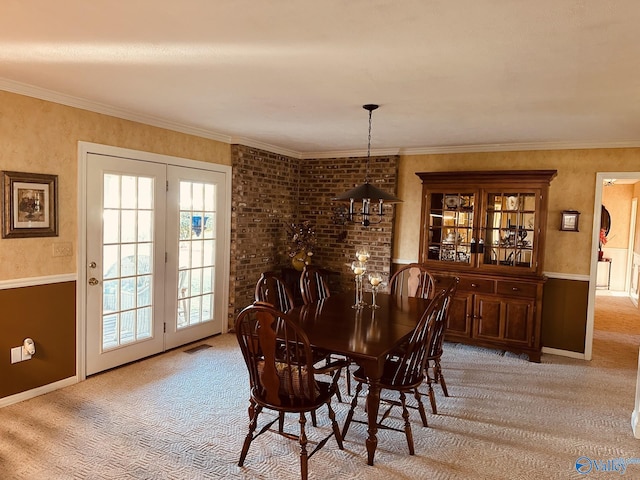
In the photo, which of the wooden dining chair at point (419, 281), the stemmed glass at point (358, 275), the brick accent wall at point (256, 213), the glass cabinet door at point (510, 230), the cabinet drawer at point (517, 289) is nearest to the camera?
the stemmed glass at point (358, 275)

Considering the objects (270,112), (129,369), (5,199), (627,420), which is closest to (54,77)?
(5,199)

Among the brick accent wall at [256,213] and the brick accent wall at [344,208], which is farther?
the brick accent wall at [344,208]

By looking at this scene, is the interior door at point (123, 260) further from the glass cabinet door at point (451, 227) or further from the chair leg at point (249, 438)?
→ the glass cabinet door at point (451, 227)

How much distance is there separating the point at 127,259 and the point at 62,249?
0.61 metres

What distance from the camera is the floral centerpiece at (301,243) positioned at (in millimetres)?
5777

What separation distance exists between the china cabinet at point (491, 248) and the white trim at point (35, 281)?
363 cm

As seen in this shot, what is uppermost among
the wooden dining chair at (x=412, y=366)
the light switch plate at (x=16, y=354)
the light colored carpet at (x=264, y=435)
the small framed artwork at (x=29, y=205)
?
the small framed artwork at (x=29, y=205)

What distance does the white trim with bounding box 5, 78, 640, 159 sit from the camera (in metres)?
3.28

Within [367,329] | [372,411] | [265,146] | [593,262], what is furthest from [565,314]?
[265,146]

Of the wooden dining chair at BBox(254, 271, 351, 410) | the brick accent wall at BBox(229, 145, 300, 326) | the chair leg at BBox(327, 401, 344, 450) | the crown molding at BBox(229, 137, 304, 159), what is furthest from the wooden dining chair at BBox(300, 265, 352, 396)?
→ the crown molding at BBox(229, 137, 304, 159)

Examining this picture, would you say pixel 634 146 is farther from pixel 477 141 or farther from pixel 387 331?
pixel 387 331

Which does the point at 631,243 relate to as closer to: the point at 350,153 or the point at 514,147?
the point at 514,147

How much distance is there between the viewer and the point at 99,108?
12.1 feet

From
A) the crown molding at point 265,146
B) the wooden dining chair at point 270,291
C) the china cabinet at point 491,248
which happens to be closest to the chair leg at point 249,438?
the wooden dining chair at point 270,291
